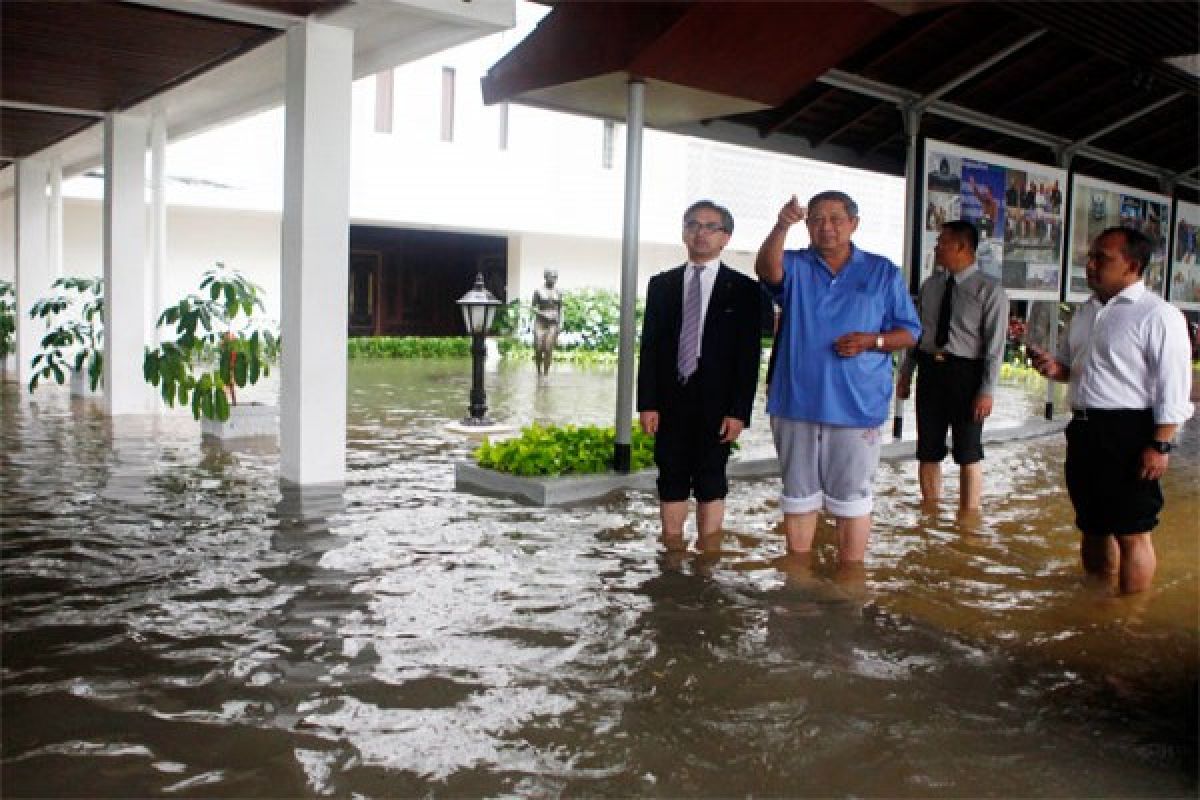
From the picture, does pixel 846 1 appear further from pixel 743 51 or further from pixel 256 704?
pixel 256 704

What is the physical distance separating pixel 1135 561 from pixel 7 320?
15175 millimetres

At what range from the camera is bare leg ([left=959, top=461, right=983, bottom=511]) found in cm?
703

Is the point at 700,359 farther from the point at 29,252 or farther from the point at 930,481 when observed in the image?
the point at 29,252

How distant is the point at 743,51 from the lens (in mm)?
6965

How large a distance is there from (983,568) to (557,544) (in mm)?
2297

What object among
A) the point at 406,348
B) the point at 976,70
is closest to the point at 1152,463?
the point at 976,70

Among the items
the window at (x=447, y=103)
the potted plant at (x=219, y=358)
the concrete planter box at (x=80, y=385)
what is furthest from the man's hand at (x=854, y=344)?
the window at (x=447, y=103)

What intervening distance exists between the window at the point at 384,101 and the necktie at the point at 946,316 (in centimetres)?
1934

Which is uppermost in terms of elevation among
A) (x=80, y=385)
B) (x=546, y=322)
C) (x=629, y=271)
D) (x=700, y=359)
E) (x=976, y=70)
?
(x=976, y=70)

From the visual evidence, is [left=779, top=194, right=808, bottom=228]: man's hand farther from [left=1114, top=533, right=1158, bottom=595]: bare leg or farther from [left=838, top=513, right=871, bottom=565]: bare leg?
[left=1114, top=533, right=1158, bottom=595]: bare leg

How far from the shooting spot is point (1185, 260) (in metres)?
12.6

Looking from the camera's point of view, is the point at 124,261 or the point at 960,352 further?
the point at 124,261

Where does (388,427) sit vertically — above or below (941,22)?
below

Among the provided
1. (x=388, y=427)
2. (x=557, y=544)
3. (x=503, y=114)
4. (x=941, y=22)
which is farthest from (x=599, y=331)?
(x=557, y=544)
